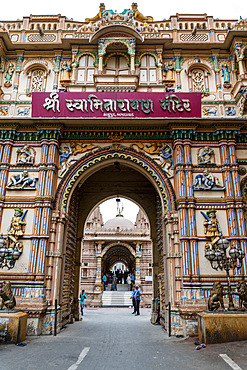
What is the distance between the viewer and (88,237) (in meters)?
23.0

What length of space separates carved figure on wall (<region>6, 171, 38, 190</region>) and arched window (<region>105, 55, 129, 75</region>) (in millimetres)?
5009

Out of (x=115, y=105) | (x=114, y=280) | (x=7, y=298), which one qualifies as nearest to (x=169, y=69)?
(x=115, y=105)

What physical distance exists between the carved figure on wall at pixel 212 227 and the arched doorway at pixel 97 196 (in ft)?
3.76

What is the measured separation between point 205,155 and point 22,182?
6.06 m

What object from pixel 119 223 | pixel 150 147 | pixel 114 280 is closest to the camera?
pixel 150 147

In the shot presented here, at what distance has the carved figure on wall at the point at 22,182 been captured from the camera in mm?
9469

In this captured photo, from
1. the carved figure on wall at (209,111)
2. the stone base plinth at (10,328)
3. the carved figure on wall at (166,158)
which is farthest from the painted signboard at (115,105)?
the stone base plinth at (10,328)

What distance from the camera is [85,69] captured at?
1120 cm

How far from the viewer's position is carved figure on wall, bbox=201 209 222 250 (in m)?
8.71

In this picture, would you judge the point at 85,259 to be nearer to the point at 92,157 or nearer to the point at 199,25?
the point at 92,157

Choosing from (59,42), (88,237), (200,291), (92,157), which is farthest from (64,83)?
(88,237)

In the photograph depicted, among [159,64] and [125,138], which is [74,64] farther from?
[125,138]

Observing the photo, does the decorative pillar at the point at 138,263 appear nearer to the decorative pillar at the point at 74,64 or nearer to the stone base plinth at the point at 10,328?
the decorative pillar at the point at 74,64

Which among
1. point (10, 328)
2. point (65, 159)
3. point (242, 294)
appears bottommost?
point (10, 328)
